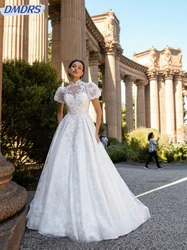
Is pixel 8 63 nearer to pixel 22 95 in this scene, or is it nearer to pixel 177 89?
pixel 22 95

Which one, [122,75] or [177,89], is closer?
[122,75]

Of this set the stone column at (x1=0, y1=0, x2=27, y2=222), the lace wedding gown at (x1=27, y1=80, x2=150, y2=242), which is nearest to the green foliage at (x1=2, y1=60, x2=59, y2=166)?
the lace wedding gown at (x1=27, y1=80, x2=150, y2=242)

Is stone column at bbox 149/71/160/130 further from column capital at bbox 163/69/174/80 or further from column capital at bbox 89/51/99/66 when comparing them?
column capital at bbox 89/51/99/66

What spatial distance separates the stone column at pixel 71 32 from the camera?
21.4 m

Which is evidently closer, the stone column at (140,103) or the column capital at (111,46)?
the column capital at (111,46)

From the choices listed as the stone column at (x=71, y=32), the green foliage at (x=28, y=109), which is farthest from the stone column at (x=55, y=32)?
the green foliage at (x=28, y=109)

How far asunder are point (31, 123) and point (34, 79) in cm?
199

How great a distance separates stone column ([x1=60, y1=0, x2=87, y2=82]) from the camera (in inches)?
843

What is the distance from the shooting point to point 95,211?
15.6 ft

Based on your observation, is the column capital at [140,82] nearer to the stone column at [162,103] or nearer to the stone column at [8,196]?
the stone column at [162,103]

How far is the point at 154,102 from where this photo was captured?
2275 inches

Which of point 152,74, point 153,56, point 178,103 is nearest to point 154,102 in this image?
point 178,103

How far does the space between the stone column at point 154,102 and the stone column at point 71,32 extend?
3816cm

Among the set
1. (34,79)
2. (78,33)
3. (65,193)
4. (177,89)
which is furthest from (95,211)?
(177,89)
